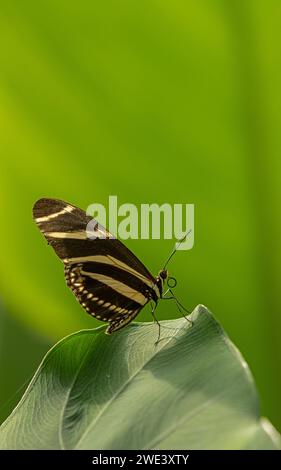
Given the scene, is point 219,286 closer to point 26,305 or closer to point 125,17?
point 26,305

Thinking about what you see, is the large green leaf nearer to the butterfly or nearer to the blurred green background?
the butterfly

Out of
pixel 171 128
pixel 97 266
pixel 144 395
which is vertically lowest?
pixel 144 395

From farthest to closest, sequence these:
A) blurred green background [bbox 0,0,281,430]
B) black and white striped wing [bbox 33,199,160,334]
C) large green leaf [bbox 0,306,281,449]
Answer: blurred green background [bbox 0,0,281,430] → black and white striped wing [bbox 33,199,160,334] → large green leaf [bbox 0,306,281,449]

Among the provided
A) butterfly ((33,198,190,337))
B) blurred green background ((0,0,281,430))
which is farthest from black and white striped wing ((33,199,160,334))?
blurred green background ((0,0,281,430))

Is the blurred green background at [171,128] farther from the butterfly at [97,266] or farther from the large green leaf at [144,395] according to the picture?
the large green leaf at [144,395]

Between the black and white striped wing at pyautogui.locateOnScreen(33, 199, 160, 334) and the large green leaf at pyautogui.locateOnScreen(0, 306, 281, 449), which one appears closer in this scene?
the large green leaf at pyautogui.locateOnScreen(0, 306, 281, 449)

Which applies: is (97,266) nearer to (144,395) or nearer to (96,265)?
(96,265)

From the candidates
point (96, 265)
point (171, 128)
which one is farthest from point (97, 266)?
point (171, 128)

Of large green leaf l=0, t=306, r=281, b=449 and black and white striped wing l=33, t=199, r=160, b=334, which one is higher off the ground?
black and white striped wing l=33, t=199, r=160, b=334

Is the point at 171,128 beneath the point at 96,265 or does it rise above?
above
